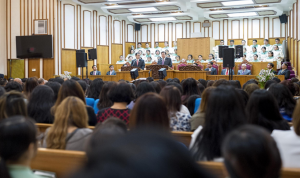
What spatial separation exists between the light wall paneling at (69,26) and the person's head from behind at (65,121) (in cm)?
1288

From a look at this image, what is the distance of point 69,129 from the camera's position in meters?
2.34

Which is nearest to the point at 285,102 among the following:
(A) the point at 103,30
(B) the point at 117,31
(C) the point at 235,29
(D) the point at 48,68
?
(D) the point at 48,68

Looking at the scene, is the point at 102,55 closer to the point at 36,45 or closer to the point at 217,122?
the point at 36,45

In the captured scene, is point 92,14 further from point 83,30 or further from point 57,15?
point 57,15

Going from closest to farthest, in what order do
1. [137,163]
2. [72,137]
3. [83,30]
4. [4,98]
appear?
[137,163], [72,137], [4,98], [83,30]

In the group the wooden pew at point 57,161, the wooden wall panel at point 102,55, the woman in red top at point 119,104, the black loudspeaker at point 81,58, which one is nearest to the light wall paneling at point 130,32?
the wooden wall panel at point 102,55

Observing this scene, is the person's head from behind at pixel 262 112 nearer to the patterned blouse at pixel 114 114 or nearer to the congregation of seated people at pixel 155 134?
the congregation of seated people at pixel 155 134

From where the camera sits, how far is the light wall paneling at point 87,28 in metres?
15.9

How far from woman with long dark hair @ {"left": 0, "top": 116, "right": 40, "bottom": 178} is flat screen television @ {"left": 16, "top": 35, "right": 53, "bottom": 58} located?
1322 centimetres

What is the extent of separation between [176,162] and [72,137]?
76.5 inches

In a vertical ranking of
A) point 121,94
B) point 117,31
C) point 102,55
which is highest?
point 117,31

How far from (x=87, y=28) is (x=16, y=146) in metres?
15.2

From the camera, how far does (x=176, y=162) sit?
18.1 inches

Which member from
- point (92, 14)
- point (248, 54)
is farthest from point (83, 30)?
point (248, 54)
